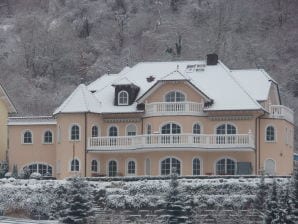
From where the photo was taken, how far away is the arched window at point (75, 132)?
82938 mm

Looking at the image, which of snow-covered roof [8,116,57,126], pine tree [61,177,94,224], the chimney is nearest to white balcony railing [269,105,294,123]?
the chimney

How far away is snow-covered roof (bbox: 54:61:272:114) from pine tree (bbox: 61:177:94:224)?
13.2 metres

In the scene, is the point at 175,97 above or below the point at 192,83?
below

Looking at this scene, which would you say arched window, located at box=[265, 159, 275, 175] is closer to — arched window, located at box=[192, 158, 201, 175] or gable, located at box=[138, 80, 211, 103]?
arched window, located at box=[192, 158, 201, 175]

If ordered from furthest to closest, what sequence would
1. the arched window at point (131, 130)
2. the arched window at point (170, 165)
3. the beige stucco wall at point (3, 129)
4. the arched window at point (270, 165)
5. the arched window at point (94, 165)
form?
1. the beige stucco wall at point (3, 129)
2. the arched window at point (131, 130)
3. the arched window at point (94, 165)
4. the arched window at point (270, 165)
5. the arched window at point (170, 165)

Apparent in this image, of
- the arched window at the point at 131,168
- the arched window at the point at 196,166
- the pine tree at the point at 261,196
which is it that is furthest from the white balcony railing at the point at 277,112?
the pine tree at the point at 261,196

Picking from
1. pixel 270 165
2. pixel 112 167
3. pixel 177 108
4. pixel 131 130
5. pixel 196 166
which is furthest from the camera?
pixel 131 130

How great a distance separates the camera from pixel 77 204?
6981 cm

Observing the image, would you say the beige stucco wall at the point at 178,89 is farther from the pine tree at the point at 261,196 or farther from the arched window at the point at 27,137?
the pine tree at the point at 261,196

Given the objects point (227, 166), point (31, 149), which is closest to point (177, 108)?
point (227, 166)

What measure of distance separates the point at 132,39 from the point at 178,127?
63.8 m

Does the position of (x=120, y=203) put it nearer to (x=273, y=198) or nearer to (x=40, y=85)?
(x=273, y=198)

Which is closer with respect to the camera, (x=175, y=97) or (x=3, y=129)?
(x=175, y=97)

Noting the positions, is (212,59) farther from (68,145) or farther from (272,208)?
(272,208)
